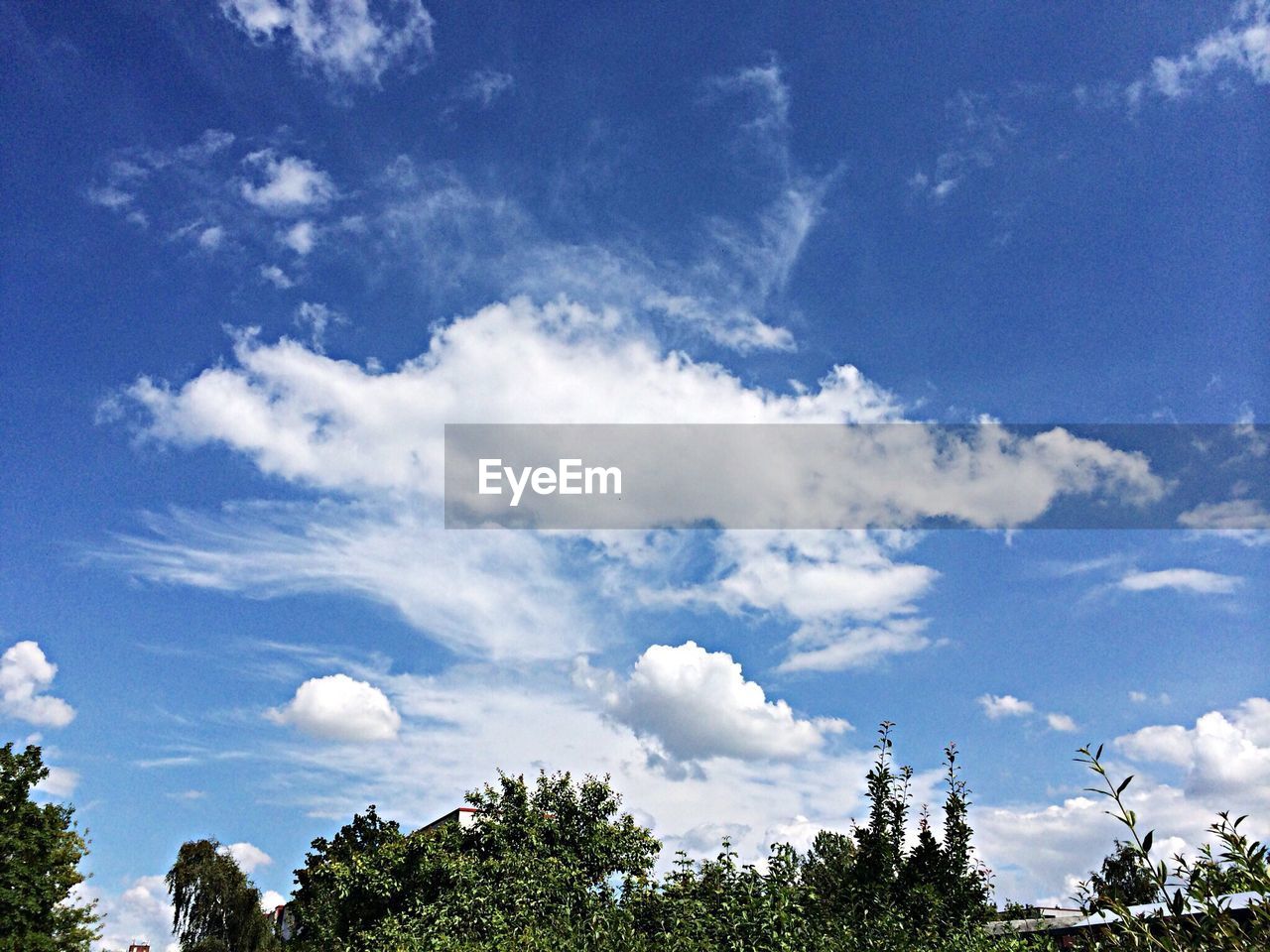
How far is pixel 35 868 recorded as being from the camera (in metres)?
29.9

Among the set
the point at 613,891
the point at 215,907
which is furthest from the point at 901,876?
the point at 215,907

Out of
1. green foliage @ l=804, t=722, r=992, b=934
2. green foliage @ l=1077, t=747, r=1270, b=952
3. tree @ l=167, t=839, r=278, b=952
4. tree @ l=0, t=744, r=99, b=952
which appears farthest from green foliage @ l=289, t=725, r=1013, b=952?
tree @ l=167, t=839, r=278, b=952

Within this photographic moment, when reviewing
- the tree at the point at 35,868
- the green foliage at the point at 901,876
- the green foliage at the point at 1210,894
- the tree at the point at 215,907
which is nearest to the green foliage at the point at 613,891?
the green foliage at the point at 901,876

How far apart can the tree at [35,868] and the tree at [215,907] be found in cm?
1260

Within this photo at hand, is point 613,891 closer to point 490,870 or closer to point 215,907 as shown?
point 490,870

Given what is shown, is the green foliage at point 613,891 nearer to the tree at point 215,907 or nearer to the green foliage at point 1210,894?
the green foliage at point 1210,894

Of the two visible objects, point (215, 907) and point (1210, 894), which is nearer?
point (1210, 894)

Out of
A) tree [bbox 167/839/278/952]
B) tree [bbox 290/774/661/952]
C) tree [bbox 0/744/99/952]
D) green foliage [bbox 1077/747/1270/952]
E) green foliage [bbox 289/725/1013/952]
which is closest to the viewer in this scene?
green foliage [bbox 1077/747/1270/952]

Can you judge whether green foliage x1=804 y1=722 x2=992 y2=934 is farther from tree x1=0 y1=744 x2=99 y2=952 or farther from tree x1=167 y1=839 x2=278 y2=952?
tree x1=167 y1=839 x2=278 y2=952

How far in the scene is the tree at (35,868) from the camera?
28.7 meters

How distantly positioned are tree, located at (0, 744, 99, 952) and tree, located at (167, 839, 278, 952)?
12.6 m

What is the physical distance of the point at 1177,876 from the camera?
3.51 meters

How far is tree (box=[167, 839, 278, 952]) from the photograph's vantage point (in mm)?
43188

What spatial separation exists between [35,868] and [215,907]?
16266 millimetres
